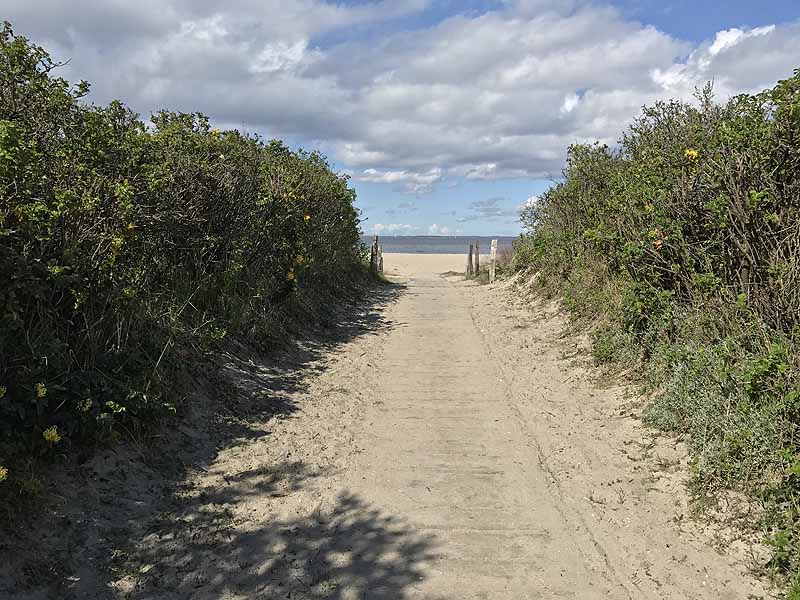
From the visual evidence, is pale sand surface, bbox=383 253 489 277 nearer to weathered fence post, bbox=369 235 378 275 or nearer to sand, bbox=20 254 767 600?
weathered fence post, bbox=369 235 378 275

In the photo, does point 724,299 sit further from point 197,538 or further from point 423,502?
point 197,538

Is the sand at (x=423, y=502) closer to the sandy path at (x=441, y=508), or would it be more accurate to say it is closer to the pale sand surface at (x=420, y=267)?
the sandy path at (x=441, y=508)

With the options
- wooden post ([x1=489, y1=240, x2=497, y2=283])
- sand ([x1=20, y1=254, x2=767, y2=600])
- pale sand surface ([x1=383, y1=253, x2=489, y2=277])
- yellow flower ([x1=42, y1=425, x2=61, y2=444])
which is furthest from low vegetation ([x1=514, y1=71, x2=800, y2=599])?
pale sand surface ([x1=383, y1=253, x2=489, y2=277])

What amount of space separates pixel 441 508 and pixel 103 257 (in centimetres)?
330

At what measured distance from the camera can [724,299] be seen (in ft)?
18.7

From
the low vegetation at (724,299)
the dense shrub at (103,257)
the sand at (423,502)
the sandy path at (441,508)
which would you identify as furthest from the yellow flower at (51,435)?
the low vegetation at (724,299)

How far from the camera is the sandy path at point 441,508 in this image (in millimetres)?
3654

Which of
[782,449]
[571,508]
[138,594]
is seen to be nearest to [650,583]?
[571,508]

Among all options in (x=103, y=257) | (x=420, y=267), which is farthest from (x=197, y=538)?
(x=420, y=267)

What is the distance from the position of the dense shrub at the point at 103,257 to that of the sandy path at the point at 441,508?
98 cm

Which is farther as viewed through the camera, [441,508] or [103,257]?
[103,257]

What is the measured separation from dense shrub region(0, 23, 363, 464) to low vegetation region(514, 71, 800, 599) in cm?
445

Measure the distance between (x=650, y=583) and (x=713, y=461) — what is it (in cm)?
135

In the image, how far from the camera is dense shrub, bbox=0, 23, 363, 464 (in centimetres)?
419
